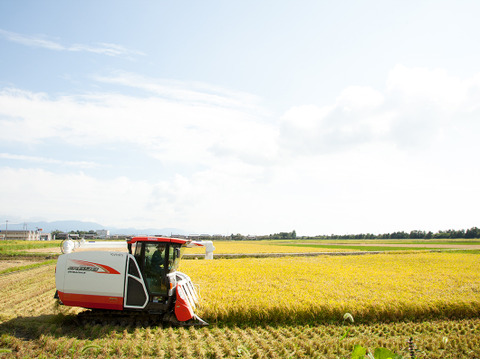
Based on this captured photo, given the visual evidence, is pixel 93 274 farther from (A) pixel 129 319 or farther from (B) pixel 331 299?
(B) pixel 331 299

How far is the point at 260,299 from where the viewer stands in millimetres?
11766

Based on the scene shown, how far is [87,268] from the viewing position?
10070 millimetres

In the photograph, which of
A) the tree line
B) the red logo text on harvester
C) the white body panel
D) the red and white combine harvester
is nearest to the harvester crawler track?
the red and white combine harvester

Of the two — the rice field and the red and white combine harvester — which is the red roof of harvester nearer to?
the red and white combine harvester

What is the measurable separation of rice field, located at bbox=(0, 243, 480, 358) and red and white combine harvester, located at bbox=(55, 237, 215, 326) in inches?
21.1

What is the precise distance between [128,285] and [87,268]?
4.39 ft

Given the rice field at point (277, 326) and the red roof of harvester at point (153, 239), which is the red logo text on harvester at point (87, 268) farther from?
the rice field at point (277, 326)

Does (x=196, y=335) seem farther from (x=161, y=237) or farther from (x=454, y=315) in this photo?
(x=454, y=315)

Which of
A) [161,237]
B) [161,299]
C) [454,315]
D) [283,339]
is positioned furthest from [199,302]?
[454,315]

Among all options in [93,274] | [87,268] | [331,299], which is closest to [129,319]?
[93,274]

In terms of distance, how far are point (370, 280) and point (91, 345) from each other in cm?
1331

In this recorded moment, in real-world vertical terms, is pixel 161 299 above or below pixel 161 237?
below

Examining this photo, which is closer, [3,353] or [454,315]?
[3,353]

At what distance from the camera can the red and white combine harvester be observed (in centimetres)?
990
